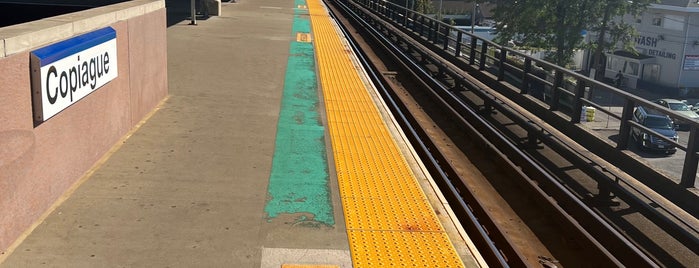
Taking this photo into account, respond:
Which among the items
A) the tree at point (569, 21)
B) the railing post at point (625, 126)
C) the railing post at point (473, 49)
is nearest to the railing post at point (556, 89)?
A: the railing post at point (625, 126)

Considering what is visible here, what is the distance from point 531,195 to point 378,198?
7.82ft

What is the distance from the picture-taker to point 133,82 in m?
8.52

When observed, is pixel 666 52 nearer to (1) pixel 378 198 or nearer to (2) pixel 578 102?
(2) pixel 578 102

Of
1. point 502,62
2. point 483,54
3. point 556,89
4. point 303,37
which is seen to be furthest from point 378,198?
point 303,37

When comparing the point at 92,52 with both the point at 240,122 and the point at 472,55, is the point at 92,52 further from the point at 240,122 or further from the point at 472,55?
the point at 472,55

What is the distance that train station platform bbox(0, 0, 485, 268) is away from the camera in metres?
5.11

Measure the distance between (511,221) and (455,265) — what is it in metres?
2.38

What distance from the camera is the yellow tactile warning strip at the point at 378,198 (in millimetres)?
5270

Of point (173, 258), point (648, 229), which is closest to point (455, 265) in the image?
point (173, 258)

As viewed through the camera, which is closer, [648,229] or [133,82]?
[648,229]

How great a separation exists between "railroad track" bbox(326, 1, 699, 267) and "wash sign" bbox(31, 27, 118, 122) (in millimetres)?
4097

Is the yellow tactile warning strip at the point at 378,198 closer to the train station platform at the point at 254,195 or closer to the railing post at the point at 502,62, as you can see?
the train station platform at the point at 254,195

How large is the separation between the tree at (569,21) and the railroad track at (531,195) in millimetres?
33701

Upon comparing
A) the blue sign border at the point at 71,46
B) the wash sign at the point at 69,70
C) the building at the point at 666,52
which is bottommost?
the building at the point at 666,52
